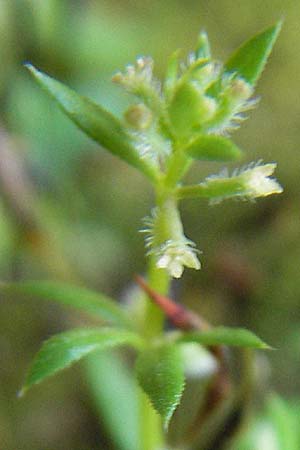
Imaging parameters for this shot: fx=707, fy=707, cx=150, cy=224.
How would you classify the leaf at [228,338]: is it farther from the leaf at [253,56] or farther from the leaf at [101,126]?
the leaf at [253,56]

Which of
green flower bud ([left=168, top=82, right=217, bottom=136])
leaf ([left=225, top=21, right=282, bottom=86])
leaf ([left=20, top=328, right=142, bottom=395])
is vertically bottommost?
leaf ([left=20, top=328, right=142, bottom=395])

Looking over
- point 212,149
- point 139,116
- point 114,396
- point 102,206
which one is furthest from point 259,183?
point 102,206

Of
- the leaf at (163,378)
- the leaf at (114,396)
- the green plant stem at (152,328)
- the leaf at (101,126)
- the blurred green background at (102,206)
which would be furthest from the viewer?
the blurred green background at (102,206)

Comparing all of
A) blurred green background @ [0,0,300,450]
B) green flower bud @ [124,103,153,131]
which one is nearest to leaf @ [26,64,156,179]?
green flower bud @ [124,103,153,131]

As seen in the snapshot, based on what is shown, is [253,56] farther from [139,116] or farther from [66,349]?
[66,349]

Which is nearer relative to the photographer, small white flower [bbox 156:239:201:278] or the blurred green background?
small white flower [bbox 156:239:201:278]

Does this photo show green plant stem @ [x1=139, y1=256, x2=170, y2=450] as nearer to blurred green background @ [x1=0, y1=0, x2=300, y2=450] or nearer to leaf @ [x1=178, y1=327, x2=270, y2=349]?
leaf @ [x1=178, y1=327, x2=270, y2=349]

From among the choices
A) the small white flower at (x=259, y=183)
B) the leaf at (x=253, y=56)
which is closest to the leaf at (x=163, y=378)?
the small white flower at (x=259, y=183)
